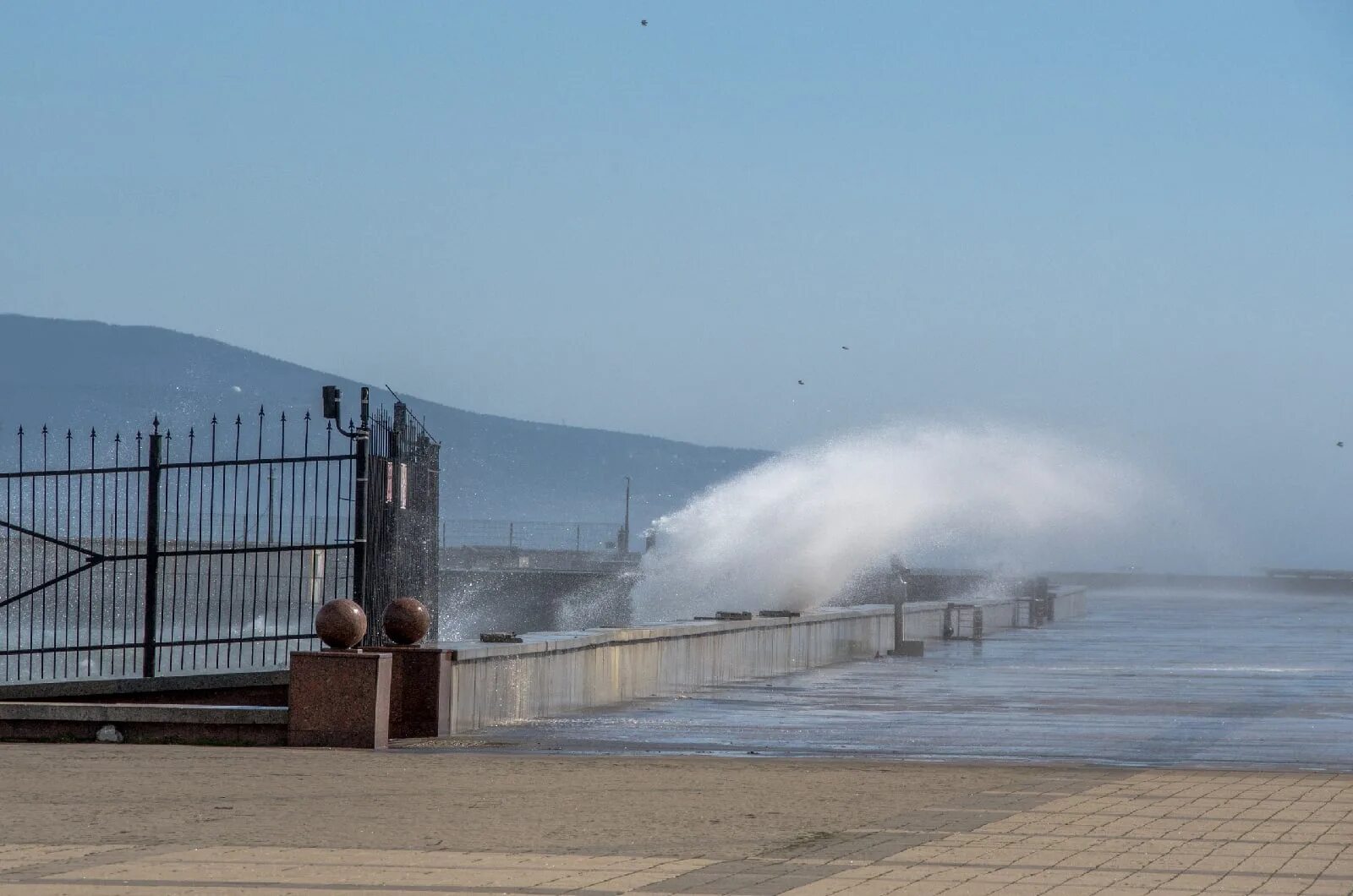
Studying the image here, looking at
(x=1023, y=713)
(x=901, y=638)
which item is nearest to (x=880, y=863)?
(x=1023, y=713)

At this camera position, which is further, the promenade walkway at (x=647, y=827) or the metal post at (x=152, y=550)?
the metal post at (x=152, y=550)

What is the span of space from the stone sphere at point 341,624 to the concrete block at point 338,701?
95 mm

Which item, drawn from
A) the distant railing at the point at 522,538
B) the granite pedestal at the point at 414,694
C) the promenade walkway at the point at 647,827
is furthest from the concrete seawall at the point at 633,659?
the distant railing at the point at 522,538

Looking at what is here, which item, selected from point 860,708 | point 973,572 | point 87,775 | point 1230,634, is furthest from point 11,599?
point 973,572

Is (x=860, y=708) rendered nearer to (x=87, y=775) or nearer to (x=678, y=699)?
(x=678, y=699)

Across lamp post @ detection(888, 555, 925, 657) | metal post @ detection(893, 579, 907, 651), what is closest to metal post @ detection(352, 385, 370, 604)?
lamp post @ detection(888, 555, 925, 657)

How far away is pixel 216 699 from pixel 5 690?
1800mm

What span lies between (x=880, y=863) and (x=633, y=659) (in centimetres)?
981

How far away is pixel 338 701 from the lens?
12609 mm

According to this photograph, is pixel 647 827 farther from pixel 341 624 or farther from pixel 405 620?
pixel 405 620

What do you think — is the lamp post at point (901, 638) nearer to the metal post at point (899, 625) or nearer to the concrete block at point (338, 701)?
the metal post at point (899, 625)

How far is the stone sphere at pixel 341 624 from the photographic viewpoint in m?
12.6

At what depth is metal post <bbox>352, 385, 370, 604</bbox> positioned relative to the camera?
13547mm

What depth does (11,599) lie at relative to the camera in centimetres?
1499
